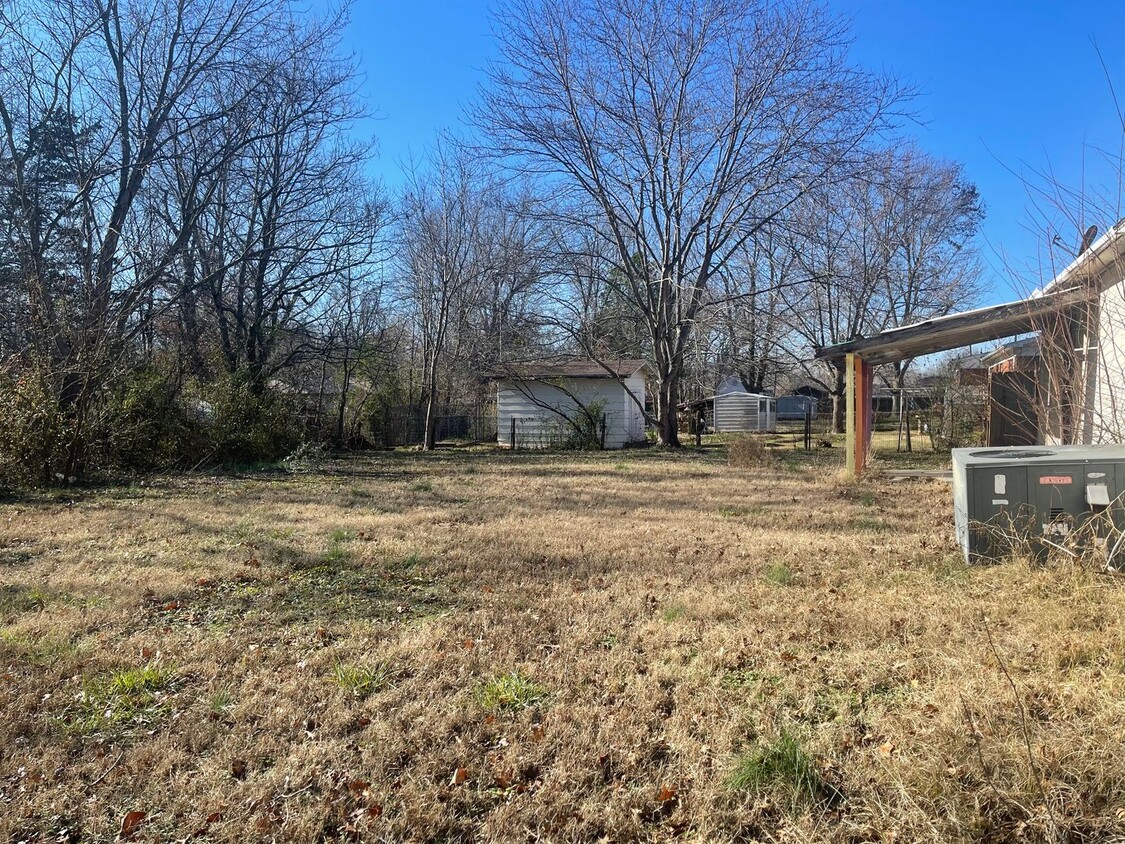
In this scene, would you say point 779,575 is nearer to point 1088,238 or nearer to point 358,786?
Answer: point 1088,238

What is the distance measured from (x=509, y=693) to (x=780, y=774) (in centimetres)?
139

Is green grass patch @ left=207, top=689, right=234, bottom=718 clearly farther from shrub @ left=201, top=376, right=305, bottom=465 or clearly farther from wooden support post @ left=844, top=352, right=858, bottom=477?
shrub @ left=201, top=376, right=305, bottom=465

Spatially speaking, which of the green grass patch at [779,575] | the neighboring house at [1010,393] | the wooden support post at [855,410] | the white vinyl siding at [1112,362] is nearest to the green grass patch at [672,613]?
the green grass patch at [779,575]

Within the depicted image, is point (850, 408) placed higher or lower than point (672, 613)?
higher

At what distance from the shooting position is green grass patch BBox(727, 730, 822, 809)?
2.55 m

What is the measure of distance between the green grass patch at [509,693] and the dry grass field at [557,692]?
15 mm

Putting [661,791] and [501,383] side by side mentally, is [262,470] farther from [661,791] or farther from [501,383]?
[661,791]

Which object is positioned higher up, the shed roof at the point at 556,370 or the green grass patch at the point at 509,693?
the shed roof at the point at 556,370

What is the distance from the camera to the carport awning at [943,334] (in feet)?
31.0

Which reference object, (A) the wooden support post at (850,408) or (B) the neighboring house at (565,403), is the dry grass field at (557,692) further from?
(B) the neighboring house at (565,403)

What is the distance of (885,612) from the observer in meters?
4.50

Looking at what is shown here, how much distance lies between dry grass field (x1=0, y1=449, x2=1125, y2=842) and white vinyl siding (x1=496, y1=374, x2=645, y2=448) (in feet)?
54.8

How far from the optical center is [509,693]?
3.50 metres

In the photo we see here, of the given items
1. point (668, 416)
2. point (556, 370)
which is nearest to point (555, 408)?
point (556, 370)
